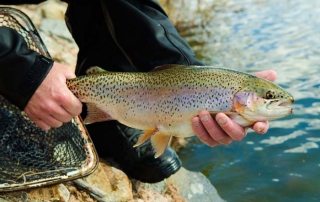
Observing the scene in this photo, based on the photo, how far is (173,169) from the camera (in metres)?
3.28

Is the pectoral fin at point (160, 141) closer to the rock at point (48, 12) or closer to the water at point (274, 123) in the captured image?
the water at point (274, 123)

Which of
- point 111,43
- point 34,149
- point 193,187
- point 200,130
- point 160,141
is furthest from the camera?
point 193,187

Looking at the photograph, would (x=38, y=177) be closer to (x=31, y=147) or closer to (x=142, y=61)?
(x=31, y=147)

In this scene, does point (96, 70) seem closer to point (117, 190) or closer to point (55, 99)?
point (55, 99)

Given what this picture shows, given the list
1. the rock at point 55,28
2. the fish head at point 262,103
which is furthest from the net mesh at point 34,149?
the rock at point 55,28

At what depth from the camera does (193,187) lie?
3805mm

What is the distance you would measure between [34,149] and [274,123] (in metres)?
3.43

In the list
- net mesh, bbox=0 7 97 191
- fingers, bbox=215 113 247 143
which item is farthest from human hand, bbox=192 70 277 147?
net mesh, bbox=0 7 97 191

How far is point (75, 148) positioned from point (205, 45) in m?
7.43

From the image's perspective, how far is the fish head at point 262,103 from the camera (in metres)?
2.09

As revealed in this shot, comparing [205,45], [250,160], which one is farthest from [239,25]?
[250,160]

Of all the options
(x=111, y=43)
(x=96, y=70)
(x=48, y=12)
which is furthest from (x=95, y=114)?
(x=48, y=12)

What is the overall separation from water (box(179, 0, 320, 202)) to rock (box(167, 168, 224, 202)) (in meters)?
0.28

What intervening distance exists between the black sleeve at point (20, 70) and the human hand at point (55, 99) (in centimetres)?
3
